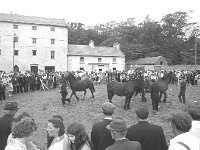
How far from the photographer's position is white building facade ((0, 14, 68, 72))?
154 ft

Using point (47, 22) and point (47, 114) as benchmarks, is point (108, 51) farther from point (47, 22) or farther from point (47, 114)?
point (47, 114)

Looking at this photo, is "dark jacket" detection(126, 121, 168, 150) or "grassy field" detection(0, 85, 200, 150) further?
"grassy field" detection(0, 85, 200, 150)

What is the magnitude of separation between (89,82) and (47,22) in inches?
1400

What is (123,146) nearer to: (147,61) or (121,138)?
(121,138)

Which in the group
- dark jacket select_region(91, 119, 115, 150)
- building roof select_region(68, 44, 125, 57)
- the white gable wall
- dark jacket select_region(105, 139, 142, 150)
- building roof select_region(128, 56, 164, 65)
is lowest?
dark jacket select_region(91, 119, 115, 150)

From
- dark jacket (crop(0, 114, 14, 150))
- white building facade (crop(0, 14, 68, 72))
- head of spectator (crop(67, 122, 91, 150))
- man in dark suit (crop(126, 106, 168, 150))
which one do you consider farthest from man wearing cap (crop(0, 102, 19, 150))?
white building facade (crop(0, 14, 68, 72))

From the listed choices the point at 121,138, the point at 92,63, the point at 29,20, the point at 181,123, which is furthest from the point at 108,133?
the point at 29,20

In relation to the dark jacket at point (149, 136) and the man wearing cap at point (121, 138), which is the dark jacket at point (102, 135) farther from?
the man wearing cap at point (121, 138)

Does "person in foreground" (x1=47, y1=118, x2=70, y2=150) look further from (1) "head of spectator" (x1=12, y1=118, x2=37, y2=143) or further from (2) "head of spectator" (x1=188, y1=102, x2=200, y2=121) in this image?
(2) "head of spectator" (x1=188, y1=102, x2=200, y2=121)

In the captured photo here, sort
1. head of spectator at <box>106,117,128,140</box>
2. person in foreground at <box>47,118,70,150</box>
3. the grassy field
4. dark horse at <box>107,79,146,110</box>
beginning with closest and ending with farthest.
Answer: head of spectator at <box>106,117,128,140</box>
person in foreground at <box>47,118,70,150</box>
the grassy field
dark horse at <box>107,79,146,110</box>

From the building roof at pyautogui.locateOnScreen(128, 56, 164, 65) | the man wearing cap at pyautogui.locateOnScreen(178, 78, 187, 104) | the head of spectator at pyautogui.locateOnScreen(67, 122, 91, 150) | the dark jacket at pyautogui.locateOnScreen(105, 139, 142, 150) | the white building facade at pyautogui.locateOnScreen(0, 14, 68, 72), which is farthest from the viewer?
the building roof at pyautogui.locateOnScreen(128, 56, 164, 65)

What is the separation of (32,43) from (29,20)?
15.3ft

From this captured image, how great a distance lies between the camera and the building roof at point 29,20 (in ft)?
156

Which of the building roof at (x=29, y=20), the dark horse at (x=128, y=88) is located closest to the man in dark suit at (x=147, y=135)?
the dark horse at (x=128, y=88)
